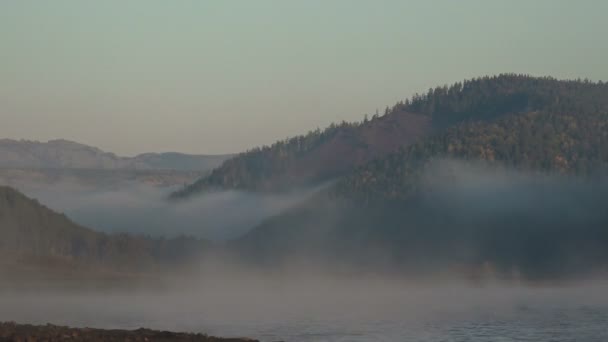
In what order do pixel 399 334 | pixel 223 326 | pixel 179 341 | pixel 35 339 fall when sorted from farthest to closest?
pixel 223 326 → pixel 399 334 → pixel 179 341 → pixel 35 339

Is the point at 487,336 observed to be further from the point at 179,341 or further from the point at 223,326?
the point at 179,341

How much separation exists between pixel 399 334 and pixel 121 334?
6896cm

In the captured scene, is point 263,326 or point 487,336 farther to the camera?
point 263,326

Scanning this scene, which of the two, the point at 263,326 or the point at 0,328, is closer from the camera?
the point at 0,328

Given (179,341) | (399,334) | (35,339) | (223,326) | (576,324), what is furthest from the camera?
(576,324)

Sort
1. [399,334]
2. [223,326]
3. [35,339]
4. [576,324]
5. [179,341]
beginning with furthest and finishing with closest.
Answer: [576,324], [223,326], [399,334], [179,341], [35,339]

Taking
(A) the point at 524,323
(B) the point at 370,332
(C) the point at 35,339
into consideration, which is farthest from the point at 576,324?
(C) the point at 35,339

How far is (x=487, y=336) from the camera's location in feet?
532

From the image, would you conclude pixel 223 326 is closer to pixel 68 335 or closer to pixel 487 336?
pixel 487 336

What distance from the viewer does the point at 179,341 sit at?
306 ft

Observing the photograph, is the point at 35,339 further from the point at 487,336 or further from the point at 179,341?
the point at 487,336

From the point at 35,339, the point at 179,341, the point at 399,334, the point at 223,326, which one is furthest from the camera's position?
the point at 223,326

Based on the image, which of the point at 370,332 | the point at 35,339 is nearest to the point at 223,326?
the point at 370,332

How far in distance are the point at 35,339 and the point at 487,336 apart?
88.3 metres
